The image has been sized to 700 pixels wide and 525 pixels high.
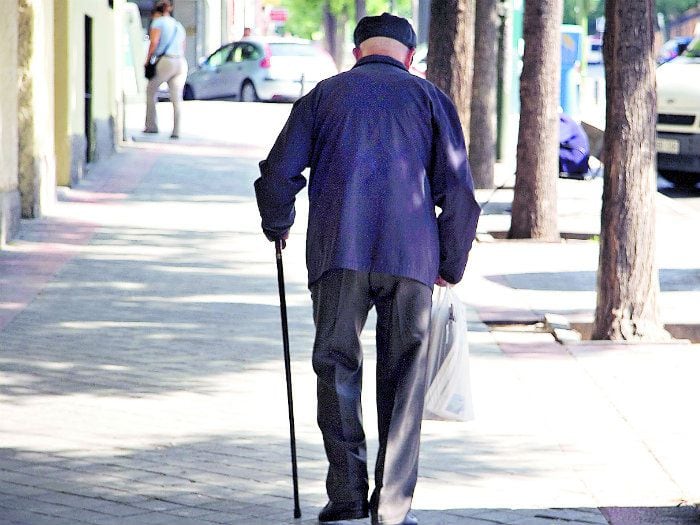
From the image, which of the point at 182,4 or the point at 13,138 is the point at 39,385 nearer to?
the point at 13,138

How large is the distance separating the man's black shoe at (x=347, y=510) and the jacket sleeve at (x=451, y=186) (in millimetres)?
868

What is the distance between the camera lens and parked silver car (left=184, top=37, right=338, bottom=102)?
30375 millimetres

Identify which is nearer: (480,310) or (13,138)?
(480,310)

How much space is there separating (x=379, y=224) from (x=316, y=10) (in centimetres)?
5752

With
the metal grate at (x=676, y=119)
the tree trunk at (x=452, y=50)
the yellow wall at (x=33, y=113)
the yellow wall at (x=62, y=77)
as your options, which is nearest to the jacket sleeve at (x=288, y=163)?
the yellow wall at (x=33, y=113)

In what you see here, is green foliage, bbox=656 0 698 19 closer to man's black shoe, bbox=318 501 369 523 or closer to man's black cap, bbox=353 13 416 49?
man's black cap, bbox=353 13 416 49

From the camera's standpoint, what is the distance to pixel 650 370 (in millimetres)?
7770

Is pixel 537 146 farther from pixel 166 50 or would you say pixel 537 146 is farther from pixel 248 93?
pixel 248 93

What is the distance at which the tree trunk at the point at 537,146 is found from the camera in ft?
42.8

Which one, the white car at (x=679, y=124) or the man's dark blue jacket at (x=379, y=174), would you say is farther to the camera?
the white car at (x=679, y=124)

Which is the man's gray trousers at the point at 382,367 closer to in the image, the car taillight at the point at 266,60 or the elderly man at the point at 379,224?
the elderly man at the point at 379,224

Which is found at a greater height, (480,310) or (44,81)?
(44,81)

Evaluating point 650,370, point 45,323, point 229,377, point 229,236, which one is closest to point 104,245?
point 229,236

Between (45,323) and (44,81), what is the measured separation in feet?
17.3
